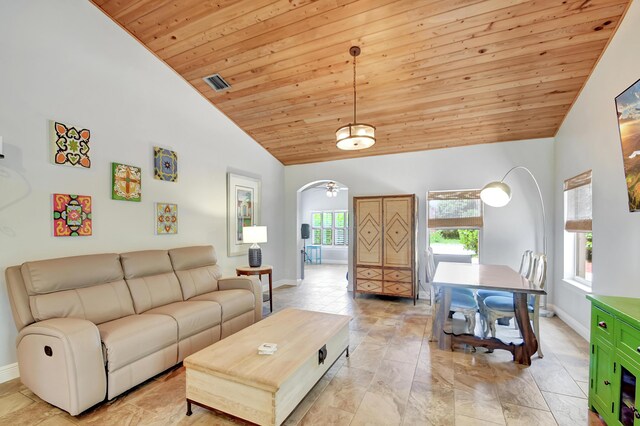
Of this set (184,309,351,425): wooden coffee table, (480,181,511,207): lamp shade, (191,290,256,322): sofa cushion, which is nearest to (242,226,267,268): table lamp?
(191,290,256,322): sofa cushion

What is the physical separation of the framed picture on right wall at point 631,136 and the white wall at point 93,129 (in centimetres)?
471

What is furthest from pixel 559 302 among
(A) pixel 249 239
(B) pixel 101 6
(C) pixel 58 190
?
(B) pixel 101 6

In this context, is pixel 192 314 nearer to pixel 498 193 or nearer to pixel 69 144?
pixel 69 144

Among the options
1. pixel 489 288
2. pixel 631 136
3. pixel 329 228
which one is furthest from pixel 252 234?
pixel 329 228

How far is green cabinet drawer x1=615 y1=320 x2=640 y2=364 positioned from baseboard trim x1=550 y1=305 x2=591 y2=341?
2011 millimetres

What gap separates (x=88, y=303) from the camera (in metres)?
2.54

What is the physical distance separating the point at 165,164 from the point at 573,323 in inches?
218

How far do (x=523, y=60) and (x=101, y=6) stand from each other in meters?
4.58

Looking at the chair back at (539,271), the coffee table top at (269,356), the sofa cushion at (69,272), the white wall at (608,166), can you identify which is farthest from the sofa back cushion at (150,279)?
the white wall at (608,166)

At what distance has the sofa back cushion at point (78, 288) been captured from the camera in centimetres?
232

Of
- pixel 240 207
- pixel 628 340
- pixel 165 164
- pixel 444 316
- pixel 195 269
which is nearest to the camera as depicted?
pixel 628 340

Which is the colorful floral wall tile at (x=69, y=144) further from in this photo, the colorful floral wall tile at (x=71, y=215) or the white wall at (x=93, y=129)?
the colorful floral wall tile at (x=71, y=215)

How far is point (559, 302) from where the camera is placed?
4121 millimetres

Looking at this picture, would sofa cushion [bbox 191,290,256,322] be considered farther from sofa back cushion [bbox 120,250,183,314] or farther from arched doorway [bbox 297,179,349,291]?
arched doorway [bbox 297,179,349,291]
